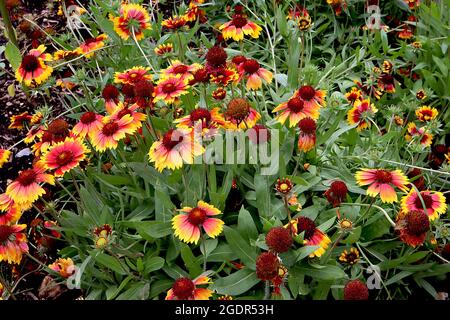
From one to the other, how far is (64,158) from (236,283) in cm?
62

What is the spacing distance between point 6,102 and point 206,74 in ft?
5.35

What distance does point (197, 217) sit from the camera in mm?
1349

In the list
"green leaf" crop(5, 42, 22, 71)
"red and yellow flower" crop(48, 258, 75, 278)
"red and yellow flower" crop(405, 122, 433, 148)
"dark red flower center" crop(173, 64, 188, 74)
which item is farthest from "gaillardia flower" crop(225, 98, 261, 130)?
"green leaf" crop(5, 42, 22, 71)

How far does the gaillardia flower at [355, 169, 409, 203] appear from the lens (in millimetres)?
1331

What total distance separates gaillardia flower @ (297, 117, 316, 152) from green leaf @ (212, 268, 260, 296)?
417 millimetres

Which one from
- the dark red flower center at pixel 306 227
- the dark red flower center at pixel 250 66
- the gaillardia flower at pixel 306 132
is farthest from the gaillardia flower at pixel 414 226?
the dark red flower center at pixel 250 66

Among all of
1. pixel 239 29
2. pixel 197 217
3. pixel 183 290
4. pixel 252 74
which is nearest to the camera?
pixel 183 290

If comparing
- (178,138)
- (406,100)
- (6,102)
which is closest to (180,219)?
(178,138)

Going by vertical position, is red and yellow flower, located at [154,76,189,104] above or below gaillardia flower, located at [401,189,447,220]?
above

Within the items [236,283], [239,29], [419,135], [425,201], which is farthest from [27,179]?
[419,135]

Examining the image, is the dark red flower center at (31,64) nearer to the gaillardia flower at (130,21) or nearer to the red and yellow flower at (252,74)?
the gaillardia flower at (130,21)

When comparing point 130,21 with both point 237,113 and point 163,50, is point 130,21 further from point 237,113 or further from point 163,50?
point 237,113

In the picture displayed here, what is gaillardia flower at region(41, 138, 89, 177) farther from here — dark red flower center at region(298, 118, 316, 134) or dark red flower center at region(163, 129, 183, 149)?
dark red flower center at region(298, 118, 316, 134)

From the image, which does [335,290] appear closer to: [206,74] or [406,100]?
[206,74]
